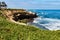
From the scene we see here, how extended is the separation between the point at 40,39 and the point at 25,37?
997 millimetres

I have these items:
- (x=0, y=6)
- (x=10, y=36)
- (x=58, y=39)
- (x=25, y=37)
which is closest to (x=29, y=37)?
(x=25, y=37)

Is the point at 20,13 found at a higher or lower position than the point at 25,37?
lower

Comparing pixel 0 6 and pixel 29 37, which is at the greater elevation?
pixel 29 37

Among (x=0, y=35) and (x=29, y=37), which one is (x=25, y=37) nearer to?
(x=29, y=37)

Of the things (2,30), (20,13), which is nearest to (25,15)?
(20,13)

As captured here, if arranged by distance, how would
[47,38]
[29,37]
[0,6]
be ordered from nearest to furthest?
[29,37] → [47,38] → [0,6]

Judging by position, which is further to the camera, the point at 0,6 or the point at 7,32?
the point at 0,6

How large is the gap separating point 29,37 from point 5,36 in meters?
1.51

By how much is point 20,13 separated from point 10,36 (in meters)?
68.0

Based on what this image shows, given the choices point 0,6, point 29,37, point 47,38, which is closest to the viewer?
point 29,37

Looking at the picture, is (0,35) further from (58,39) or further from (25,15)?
(25,15)

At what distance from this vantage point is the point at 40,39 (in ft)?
51.6

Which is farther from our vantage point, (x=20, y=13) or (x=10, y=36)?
(x=20, y=13)

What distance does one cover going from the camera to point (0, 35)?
1566cm
